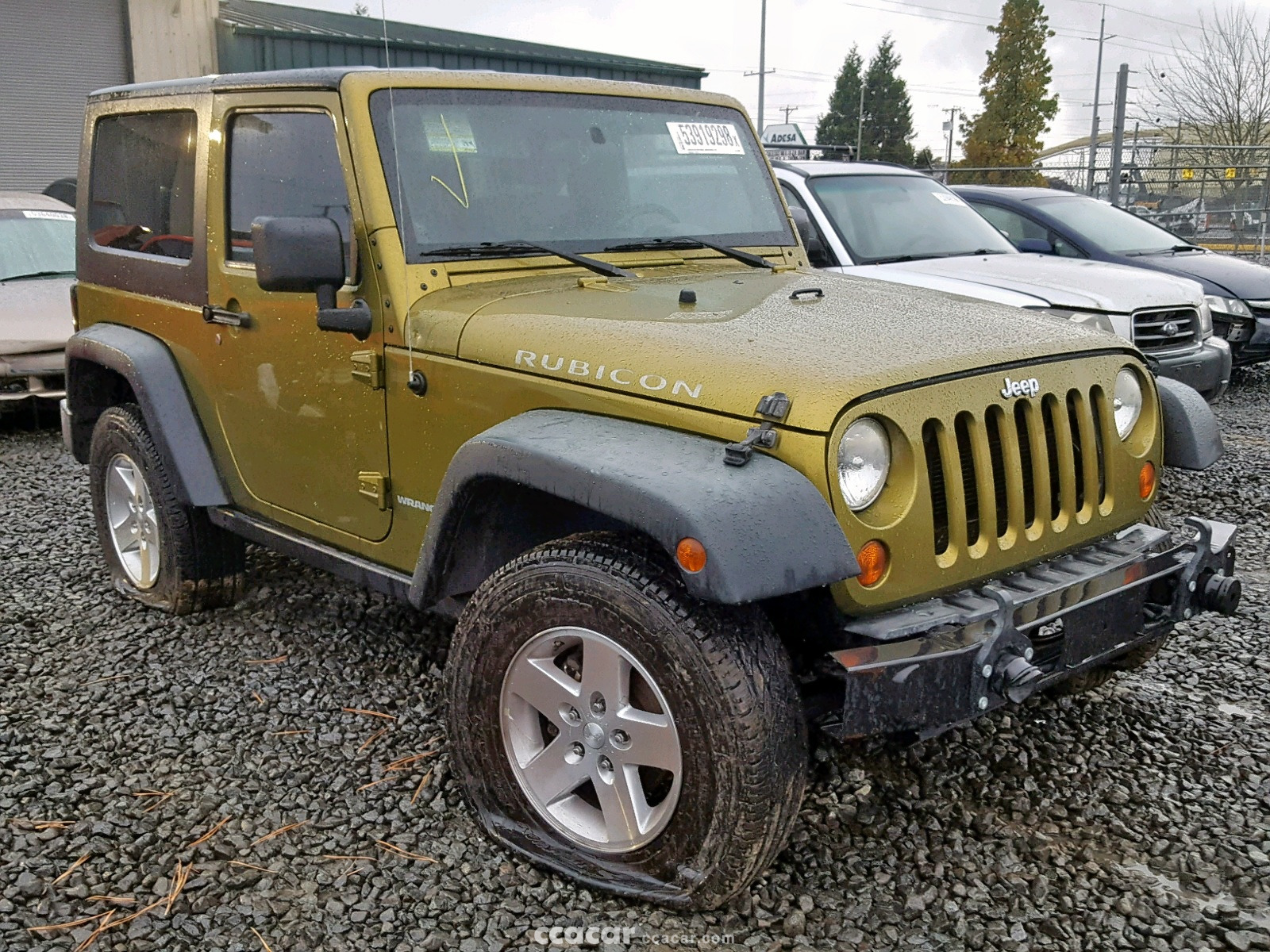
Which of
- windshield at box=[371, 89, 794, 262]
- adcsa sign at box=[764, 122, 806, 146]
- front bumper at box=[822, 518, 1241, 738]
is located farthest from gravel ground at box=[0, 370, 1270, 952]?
adcsa sign at box=[764, 122, 806, 146]

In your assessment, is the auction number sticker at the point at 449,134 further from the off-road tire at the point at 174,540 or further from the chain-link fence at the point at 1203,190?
the chain-link fence at the point at 1203,190

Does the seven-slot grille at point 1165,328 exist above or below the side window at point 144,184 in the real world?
below

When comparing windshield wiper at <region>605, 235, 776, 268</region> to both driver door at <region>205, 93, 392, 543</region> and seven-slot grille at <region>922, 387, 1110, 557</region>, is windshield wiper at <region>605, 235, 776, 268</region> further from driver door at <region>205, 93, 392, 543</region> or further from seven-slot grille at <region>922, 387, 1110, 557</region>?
seven-slot grille at <region>922, 387, 1110, 557</region>

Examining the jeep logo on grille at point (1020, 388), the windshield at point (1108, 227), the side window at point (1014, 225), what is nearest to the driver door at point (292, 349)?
the jeep logo on grille at point (1020, 388)

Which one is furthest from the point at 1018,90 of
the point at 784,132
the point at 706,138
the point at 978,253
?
the point at 706,138

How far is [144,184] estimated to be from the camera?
14.3 feet

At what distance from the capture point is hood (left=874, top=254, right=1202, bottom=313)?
6840 mm

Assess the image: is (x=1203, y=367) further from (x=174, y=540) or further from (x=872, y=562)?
(x=174, y=540)

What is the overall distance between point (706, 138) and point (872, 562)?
2.01m

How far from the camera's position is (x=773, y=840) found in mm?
2521

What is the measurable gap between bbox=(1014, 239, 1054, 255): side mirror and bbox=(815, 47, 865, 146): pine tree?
62476 millimetres

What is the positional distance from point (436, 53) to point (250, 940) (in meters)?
15.5

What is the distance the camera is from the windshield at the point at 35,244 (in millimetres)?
8797

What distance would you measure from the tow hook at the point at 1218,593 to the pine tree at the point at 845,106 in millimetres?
69033
